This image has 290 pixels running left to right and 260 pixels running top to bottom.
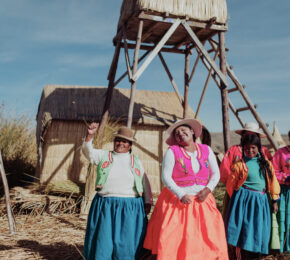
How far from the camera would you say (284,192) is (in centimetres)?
464

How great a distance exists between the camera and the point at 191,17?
6.72 m

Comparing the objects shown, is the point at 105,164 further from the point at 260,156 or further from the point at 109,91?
the point at 109,91

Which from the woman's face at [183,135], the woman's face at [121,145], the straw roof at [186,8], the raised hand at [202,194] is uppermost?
the straw roof at [186,8]

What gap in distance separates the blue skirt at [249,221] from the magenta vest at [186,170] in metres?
0.87

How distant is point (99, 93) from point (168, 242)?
6434mm

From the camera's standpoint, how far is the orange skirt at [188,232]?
3297 mm

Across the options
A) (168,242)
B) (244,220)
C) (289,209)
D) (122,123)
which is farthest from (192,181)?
(122,123)

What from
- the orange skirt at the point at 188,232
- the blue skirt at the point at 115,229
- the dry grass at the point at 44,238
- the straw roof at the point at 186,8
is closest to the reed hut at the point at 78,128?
the dry grass at the point at 44,238

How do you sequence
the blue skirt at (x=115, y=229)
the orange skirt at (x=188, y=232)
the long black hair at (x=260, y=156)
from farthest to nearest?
1. the long black hair at (x=260, y=156)
2. the blue skirt at (x=115, y=229)
3. the orange skirt at (x=188, y=232)

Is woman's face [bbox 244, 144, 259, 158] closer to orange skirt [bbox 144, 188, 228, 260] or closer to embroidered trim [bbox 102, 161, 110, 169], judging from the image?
orange skirt [bbox 144, 188, 228, 260]

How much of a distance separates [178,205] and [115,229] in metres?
0.70

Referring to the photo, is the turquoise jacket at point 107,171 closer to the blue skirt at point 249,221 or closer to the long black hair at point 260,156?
the blue skirt at point 249,221

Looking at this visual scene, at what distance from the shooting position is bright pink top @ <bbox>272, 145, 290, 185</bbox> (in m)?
4.58

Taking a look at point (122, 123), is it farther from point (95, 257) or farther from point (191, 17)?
point (95, 257)
